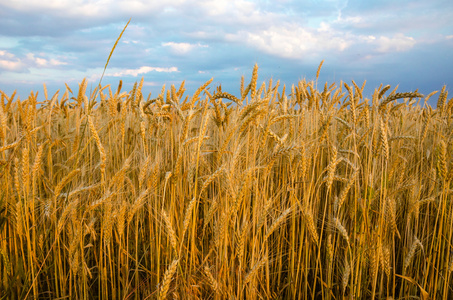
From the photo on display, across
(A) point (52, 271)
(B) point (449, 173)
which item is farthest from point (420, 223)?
(A) point (52, 271)

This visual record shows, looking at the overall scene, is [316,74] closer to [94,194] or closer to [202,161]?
[202,161]

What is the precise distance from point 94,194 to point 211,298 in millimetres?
897

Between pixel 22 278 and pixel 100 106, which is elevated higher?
pixel 100 106

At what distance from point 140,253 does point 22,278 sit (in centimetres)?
66

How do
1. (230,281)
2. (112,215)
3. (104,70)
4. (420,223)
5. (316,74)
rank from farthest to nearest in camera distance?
(316,74) < (420,223) < (230,281) < (112,215) < (104,70)

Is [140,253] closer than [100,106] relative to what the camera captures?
Yes

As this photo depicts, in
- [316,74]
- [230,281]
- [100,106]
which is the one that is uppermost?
[316,74]

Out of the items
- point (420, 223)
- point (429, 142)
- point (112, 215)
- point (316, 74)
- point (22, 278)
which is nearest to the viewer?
point (112, 215)

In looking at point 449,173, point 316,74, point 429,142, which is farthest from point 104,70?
point 429,142

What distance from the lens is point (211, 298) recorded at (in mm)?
1666

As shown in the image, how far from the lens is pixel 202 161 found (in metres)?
1.90

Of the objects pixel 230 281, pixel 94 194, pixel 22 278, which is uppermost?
pixel 94 194

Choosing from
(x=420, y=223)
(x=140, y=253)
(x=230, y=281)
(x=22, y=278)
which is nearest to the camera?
(x=230, y=281)

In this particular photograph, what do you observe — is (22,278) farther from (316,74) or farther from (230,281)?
(316,74)
